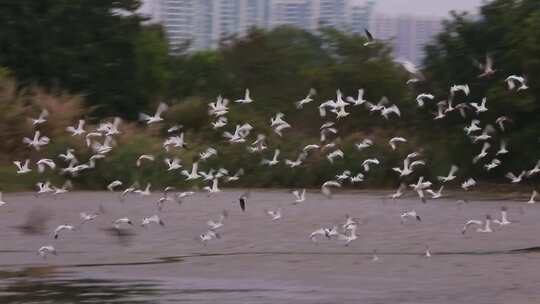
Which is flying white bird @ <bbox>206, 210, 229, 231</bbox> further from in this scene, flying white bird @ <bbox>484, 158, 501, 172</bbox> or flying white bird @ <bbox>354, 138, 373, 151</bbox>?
flying white bird @ <bbox>484, 158, 501, 172</bbox>

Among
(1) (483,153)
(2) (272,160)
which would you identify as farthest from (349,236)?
(2) (272,160)

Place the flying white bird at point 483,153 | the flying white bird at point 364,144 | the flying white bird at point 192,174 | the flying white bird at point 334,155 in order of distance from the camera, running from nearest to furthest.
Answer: the flying white bird at point 483,153 < the flying white bird at point 364,144 < the flying white bird at point 192,174 < the flying white bird at point 334,155

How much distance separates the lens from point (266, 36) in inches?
2323

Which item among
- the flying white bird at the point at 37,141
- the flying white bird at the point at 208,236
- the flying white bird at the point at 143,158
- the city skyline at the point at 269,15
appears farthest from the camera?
the city skyline at the point at 269,15

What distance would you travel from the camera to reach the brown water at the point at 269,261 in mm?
14117

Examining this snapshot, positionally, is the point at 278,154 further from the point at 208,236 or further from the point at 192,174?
the point at 208,236

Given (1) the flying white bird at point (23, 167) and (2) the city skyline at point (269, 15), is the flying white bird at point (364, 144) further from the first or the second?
(2) the city skyline at point (269, 15)

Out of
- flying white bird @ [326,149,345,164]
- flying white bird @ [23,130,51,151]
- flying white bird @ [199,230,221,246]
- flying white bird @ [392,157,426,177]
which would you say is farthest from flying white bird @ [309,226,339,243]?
flying white bird @ [326,149,345,164]

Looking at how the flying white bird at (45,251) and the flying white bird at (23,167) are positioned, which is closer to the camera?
the flying white bird at (45,251)

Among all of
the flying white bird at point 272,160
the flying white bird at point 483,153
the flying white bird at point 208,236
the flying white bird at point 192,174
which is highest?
the flying white bird at point 208,236

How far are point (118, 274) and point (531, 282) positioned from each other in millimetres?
4721

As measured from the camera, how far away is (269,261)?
1766cm

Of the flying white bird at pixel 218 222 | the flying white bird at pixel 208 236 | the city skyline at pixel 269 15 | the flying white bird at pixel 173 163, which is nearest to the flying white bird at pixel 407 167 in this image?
the flying white bird at pixel 173 163

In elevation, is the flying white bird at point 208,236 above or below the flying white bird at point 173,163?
above
